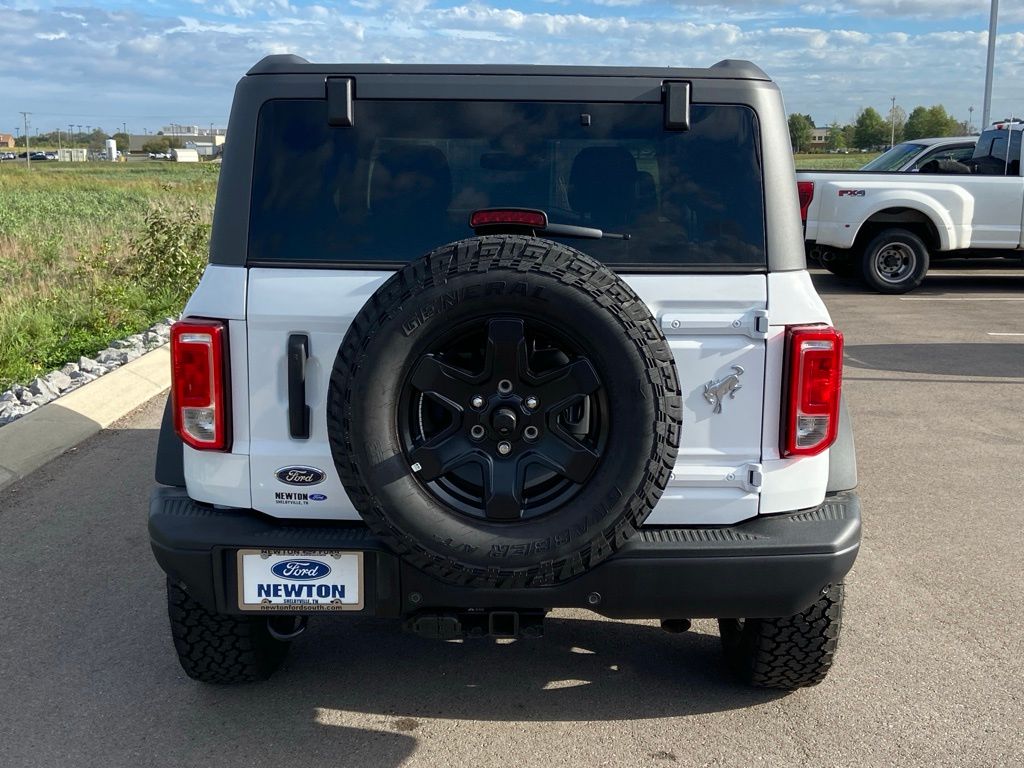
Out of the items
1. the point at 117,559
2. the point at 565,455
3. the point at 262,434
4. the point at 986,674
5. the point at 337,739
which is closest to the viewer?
the point at 565,455

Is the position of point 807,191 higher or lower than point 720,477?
higher

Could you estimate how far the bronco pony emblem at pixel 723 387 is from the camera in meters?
3.13

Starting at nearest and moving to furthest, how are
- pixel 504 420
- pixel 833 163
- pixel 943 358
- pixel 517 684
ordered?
pixel 504 420
pixel 517 684
pixel 943 358
pixel 833 163

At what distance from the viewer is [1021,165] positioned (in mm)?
13898

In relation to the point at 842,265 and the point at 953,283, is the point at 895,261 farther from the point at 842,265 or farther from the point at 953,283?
the point at 953,283

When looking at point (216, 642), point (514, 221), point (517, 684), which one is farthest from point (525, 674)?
point (514, 221)

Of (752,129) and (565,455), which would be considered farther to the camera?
(752,129)

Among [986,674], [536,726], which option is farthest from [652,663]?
[986,674]

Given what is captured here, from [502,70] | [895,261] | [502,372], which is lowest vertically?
[895,261]

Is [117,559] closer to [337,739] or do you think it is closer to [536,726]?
[337,739]

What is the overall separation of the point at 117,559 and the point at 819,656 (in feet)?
10.2

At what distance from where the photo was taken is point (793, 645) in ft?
11.5

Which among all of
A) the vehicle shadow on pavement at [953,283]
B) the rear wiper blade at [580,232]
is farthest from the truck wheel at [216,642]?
the vehicle shadow on pavement at [953,283]

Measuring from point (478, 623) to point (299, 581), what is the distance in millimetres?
537
